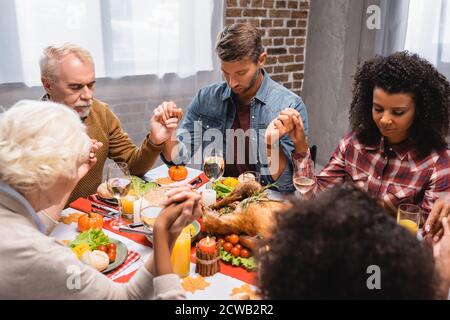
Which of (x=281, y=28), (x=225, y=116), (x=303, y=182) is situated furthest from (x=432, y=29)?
(x=303, y=182)

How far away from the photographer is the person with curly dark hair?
5.42 ft

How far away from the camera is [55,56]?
6.39 feet

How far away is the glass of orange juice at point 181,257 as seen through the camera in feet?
4.01

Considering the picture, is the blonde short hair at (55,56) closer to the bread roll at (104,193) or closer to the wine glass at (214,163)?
the bread roll at (104,193)

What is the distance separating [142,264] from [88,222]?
30cm

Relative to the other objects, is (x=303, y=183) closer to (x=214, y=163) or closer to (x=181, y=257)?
(x=214, y=163)

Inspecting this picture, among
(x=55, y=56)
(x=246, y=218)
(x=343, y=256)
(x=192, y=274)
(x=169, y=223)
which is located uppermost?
(x=55, y=56)

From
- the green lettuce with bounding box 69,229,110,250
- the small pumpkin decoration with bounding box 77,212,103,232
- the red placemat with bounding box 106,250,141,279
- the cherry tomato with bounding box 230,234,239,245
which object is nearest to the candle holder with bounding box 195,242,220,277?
the cherry tomato with bounding box 230,234,239,245

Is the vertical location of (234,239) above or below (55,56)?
below

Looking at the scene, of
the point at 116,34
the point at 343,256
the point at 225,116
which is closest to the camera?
the point at 343,256

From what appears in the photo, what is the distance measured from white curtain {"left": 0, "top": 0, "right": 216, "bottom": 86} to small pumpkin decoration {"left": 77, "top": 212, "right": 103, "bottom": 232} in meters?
1.54

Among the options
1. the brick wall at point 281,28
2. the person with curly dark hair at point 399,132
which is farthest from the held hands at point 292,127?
the brick wall at point 281,28

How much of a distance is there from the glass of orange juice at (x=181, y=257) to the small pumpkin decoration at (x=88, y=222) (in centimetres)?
40
